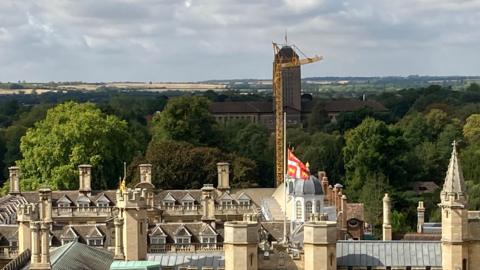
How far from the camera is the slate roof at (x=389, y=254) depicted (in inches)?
1655

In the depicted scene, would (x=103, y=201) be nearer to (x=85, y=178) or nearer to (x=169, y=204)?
(x=85, y=178)

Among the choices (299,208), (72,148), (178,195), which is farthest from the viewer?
(72,148)

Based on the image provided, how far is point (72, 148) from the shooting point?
9838 cm

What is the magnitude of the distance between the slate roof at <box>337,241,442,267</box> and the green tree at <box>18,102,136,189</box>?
53.1 metres

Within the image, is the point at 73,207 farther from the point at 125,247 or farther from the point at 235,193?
the point at 125,247

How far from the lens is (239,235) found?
3950 centimetres

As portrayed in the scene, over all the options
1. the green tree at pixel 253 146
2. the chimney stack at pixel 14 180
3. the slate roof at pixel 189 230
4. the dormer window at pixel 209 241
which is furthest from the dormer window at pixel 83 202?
the green tree at pixel 253 146

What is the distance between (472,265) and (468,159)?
6657cm

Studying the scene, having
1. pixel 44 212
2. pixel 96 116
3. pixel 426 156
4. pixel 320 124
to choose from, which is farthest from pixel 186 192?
pixel 320 124

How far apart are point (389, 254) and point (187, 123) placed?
74760 mm

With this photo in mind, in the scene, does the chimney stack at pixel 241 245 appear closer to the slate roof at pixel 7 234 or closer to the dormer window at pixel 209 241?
the dormer window at pixel 209 241

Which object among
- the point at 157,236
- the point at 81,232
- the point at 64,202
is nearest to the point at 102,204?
the point at 64,202

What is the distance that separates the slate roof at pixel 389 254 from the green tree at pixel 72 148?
53.1 meters

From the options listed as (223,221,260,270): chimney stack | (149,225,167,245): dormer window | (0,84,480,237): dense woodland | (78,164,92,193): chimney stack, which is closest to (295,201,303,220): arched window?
(149,225,167,245): dormer window
